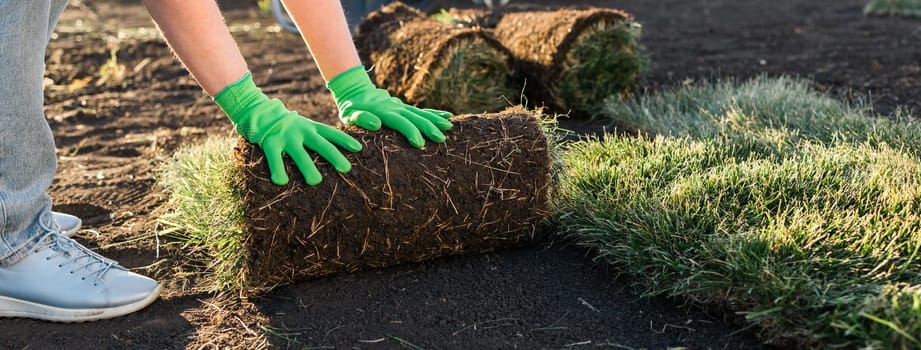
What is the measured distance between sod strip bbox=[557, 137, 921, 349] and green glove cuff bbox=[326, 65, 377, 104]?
65 centimetres

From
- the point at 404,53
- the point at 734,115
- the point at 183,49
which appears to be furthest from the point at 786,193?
the point at 404,53

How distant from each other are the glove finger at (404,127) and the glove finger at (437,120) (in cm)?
7

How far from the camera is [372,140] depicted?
6.83 ft

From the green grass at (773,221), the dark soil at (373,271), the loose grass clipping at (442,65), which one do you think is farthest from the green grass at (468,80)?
the green grass at (773,221)

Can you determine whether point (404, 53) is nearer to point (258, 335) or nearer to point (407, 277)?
point (407, 277)

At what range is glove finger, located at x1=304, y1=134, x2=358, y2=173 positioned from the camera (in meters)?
1.99

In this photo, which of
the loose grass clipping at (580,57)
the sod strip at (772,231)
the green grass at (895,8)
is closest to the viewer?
the sod strip at (772,231)

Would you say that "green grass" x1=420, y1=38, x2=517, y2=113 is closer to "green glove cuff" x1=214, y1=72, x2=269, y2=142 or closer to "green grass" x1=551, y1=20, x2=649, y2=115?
"green grass" x1=551, y1=20, x2=649, y2=115

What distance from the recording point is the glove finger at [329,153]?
199 cm

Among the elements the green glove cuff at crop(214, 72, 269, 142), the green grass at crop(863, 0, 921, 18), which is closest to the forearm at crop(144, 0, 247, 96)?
the green glove cuff at crop(214, 72, 269, 142)

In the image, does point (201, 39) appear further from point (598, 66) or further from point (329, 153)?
point (598, 66)

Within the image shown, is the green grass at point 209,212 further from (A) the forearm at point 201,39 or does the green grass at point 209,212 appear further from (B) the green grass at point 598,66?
(B) the green grass at point 598,66

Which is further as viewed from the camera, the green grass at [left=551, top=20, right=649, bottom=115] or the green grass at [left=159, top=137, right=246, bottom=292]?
the green grass at [left=551, top=20, right=649, bottom=115]

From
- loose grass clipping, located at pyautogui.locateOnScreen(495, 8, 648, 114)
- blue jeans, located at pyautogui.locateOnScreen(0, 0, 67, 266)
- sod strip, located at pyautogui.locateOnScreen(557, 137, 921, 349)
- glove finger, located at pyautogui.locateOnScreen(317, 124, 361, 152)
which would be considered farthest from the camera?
loose grass clipping, located at pyautogui.locateOnScreen(495, 8, 648, 114)
